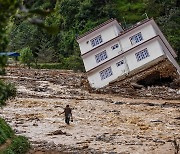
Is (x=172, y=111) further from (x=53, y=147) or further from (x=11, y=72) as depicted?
(x=11, y=72)

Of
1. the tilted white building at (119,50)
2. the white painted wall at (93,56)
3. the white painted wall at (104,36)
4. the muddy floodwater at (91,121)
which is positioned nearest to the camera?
the muddy floodwater at (91,121)

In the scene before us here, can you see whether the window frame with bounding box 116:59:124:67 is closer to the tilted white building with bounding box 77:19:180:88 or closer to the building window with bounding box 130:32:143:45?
the tilted white building with bounding box 77:19:180:88

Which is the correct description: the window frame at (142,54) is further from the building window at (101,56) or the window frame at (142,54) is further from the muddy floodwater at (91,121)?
the muddy floodwater at (91,121)

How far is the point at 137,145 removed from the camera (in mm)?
21469

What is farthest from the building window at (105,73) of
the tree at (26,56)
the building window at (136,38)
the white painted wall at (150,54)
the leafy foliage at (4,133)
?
the leafy foliage at (4,133)

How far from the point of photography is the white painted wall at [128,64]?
43.9 meters

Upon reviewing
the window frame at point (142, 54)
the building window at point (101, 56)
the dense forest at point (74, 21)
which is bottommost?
the window frame at point (142, 54)

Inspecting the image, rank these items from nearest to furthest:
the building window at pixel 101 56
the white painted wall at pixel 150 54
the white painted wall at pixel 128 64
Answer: the white painted wall at pixel 150 54
the white painted wall at pixel 128 64
the building window at pixel 101 56

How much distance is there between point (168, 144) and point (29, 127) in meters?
7.79

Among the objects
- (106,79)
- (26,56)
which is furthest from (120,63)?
(26,56)

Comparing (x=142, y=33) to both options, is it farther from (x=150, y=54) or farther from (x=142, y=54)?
(x=150, y=54)

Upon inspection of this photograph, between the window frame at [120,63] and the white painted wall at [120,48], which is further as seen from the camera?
the window frame at [120,63]

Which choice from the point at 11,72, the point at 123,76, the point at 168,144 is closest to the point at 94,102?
the point at 123,76

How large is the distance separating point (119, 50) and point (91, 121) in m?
18.5
